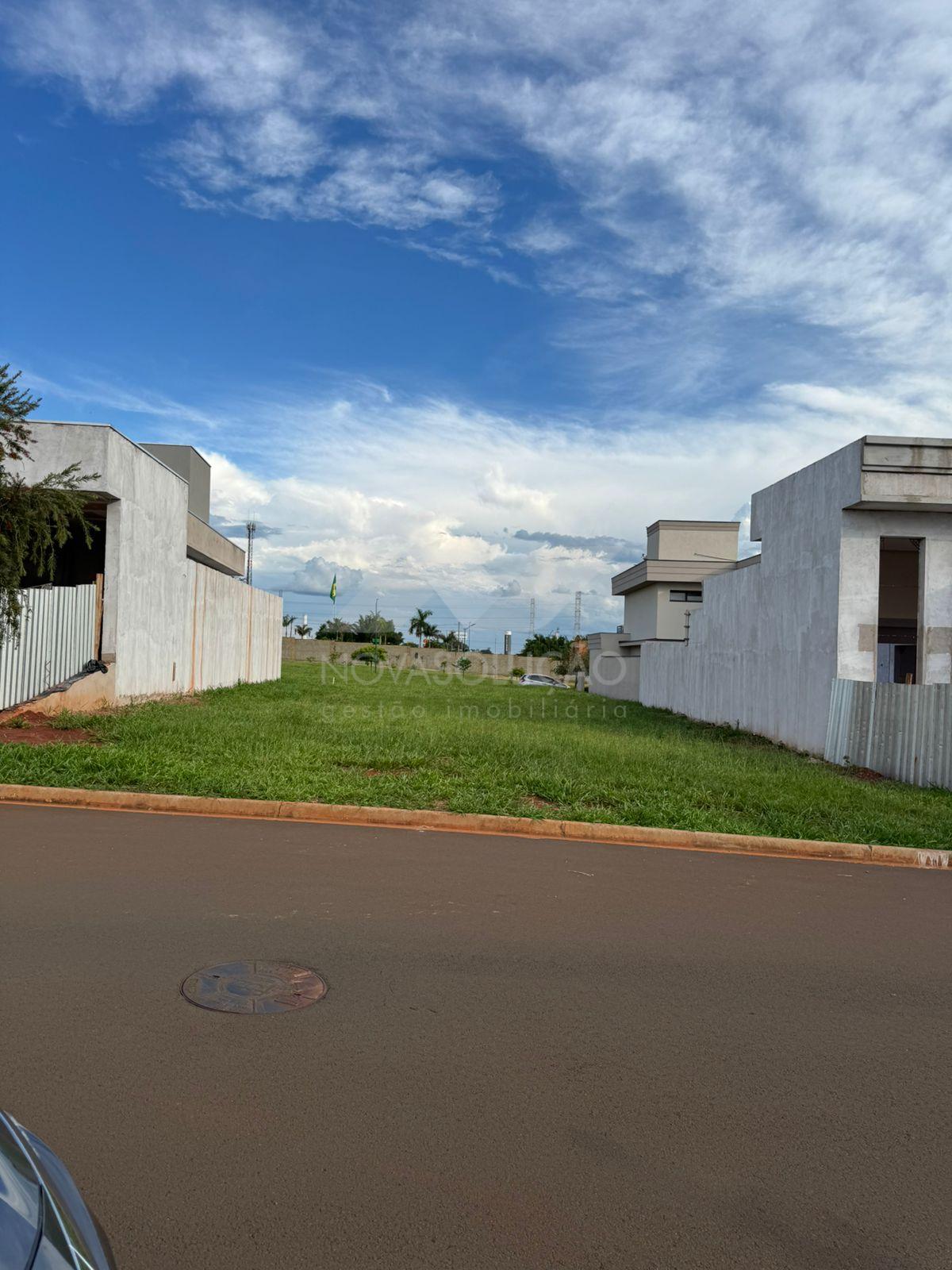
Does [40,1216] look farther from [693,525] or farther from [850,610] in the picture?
[693,525]

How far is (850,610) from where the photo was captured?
15727 millimetres

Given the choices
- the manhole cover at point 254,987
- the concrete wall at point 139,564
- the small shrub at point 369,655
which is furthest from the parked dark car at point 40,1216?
the small shrub at point 369,655

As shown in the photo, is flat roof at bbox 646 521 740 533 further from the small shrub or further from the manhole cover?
the manhole cover

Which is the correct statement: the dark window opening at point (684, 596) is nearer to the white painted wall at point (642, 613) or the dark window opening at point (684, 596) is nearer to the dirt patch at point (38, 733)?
the white painted wall at point (642, 613)

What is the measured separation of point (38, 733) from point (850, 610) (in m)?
12.8

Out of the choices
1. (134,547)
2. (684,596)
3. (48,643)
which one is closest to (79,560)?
(134,547)

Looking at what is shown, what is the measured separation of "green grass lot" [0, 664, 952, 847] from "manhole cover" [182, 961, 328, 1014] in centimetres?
447

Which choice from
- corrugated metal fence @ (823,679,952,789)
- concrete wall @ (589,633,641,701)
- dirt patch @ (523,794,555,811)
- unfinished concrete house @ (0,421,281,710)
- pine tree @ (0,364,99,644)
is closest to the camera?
dirt patch @ (523,794,555,811)

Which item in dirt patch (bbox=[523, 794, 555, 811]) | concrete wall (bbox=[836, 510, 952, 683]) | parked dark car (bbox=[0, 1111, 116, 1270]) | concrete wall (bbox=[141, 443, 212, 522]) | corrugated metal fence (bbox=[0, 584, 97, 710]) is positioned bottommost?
dirt patch (bbox=[523, 794, 555, 811])

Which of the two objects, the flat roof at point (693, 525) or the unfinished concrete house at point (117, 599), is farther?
the flat roof at point (693, 525)

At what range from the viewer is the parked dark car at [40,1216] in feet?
5.33

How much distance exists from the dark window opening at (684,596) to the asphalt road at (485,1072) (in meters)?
39.1

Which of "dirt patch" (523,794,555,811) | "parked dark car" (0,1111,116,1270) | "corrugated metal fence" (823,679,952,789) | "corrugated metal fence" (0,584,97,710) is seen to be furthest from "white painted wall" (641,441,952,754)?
"parked dark car" (0,1111,116,1270)

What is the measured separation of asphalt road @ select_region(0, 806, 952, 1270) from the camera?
9.54 ft
